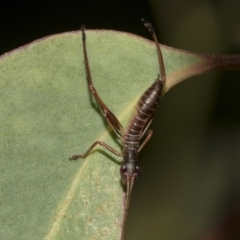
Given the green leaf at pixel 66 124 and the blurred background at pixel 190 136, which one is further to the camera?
the blurred background at pixel 190 136

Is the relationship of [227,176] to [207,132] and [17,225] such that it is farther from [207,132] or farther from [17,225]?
[17,225]

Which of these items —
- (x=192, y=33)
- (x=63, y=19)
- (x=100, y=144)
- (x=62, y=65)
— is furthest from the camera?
(x=192, y=33)

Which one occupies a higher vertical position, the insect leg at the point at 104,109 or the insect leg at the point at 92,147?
the insect leg at the point at 104,109

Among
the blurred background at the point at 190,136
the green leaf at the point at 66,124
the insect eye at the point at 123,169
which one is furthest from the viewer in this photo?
the blurred background at the point at 190,136

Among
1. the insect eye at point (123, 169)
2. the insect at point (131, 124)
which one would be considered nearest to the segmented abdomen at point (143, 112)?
the insect at point (131, 124)

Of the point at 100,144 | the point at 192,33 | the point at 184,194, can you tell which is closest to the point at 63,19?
the point at 192,33

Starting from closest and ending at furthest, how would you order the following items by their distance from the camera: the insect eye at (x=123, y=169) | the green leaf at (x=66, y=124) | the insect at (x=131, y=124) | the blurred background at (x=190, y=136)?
1. the green leaf at (x=66, y=124)
2. the insect at (x=131, y=124)
3. the insect eye at (x=123, y=169)
4. the blurred background at (x=190, y=136)

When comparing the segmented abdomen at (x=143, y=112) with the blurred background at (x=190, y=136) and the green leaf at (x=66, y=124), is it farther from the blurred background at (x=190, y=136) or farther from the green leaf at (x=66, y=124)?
the blurred background at (x=190, y=136)
